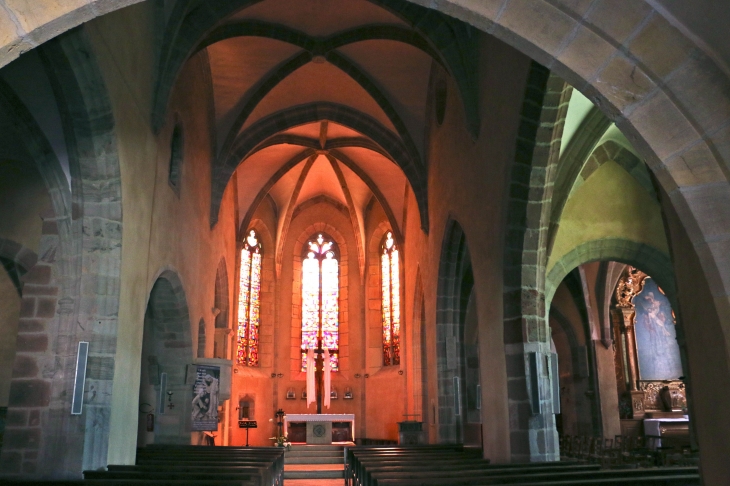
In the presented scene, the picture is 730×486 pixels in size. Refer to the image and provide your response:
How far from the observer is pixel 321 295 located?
2330cm

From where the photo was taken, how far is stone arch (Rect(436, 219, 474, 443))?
539 inches

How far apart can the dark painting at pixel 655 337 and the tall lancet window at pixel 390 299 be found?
7329 mm

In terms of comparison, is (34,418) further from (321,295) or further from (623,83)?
(321,295)

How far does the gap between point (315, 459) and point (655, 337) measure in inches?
410

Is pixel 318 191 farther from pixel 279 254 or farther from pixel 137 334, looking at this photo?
pixel 137 334

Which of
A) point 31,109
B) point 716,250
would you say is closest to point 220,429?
point 31,109

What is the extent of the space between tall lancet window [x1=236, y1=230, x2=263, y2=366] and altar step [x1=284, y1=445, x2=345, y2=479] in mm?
4560

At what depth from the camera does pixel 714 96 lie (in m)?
3.16

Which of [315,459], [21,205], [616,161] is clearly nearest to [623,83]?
[616,161]

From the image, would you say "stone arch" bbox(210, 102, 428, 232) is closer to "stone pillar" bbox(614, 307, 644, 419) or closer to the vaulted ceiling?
the vaulted ceiling

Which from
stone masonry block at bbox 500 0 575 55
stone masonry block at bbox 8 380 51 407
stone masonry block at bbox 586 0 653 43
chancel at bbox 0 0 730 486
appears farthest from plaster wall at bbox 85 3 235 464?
stone masonry block at bbox 586 0 653 43

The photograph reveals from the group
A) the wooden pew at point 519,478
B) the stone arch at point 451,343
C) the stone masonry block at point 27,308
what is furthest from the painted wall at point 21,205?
the wooden pew at point 519,478

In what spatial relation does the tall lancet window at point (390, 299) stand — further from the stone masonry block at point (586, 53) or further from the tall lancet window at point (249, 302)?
the stone masonry block at point (586, 53)

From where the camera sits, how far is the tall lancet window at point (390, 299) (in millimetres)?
21266
